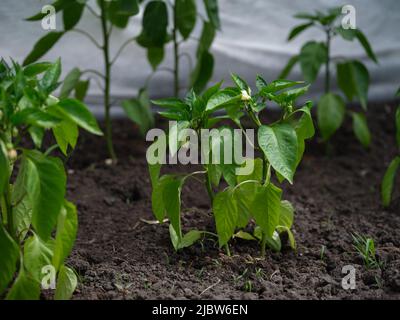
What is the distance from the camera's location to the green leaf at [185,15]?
3486 mm

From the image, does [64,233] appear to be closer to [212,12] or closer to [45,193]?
[45,193]

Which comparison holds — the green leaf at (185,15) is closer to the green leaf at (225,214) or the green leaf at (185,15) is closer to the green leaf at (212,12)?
the green leaf at (212,12)

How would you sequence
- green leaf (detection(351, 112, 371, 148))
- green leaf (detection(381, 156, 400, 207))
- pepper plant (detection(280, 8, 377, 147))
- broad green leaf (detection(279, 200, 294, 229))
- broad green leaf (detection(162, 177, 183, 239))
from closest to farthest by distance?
1. broad green leaf (detection(162, 177, 183, 239))
2. broad green leaf (detection(279, 200, 294, 229))
3. green leaf (detection(381, 156, 400, 207))
4. pepper plant (detection(280, 8, 377, 147))
5. green leaf (detection(351, 112, 371, 148))

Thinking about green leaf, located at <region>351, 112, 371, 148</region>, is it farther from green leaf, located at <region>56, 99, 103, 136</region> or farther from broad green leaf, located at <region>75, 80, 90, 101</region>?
green leaf, located at <region>56, 99, 103, 136</region>

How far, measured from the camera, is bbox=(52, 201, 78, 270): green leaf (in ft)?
6.27

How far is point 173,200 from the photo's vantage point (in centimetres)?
226

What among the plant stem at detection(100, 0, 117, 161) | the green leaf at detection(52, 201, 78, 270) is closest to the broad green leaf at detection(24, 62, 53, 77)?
the green leaf at detection(52, 201, 78, 270)

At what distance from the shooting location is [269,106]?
168 inches

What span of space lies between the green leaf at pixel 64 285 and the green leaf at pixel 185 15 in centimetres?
179

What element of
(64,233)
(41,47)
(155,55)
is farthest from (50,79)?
(155,55)

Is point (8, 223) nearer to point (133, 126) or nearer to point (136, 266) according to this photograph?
point (136, 266)

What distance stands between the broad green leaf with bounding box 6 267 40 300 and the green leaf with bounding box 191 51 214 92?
5.73 ft

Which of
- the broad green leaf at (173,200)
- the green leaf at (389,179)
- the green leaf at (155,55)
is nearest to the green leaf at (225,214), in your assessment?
the broad green leaf at (173,200)
